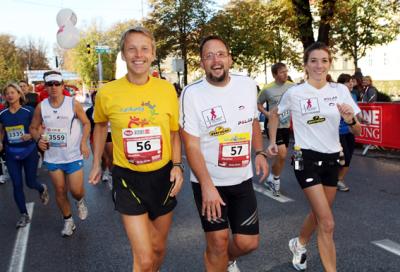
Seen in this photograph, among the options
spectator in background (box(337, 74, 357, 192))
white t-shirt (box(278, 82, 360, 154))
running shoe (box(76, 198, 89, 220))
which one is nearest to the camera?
white t-shirt (box(278, 82, 360, 154))

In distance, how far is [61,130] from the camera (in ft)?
17.1

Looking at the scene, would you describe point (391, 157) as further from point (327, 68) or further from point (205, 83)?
point (205, 83)

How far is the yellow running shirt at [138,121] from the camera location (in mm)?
3158

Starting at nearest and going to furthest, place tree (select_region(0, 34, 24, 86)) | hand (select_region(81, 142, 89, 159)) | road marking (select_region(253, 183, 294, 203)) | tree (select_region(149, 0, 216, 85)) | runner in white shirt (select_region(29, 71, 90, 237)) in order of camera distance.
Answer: hand (select_region(81, 142, 89, 159)), runner in white shirt (select_region(29, 71, 90, 237)), road marking (select_region(253, 183, 294, 203)), tree (select_region(149, 0, 216, 85)), tree (select_region(0, 34, 24, 86))

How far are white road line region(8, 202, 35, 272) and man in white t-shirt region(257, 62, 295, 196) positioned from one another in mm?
3739

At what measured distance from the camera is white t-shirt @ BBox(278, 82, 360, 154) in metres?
3.85

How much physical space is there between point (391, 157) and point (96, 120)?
8289 mm

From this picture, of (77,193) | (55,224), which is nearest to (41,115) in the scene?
(77,193)

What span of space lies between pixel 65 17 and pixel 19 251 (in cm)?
1232

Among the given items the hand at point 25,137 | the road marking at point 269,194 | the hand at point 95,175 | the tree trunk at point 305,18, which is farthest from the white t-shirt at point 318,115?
the tree trunk at point 305,18

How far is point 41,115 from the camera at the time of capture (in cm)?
530

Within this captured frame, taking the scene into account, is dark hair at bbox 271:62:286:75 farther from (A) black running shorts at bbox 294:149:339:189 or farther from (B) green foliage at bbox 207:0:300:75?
(B) green foliage at bbox 207:0:300:75

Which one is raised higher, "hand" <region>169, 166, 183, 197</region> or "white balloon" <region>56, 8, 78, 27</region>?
"white balloon" <region>56, 8, 78, 27</region>

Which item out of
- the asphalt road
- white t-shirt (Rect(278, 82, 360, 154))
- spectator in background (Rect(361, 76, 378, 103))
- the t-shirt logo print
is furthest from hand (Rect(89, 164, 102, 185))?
spectator in background (Rect(361, 76, 378, 103))
